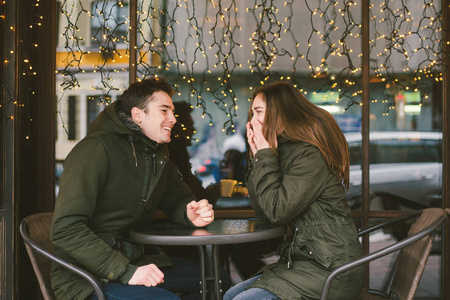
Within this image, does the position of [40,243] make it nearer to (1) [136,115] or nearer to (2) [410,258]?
A: (1) [136,115]

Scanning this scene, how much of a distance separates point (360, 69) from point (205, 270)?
2.15 meters

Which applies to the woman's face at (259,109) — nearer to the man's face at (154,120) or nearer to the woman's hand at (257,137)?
the woman's hand at (257,137)

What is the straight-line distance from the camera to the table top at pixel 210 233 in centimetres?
218

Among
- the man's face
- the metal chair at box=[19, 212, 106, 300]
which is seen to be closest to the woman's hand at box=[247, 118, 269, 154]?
the man's face

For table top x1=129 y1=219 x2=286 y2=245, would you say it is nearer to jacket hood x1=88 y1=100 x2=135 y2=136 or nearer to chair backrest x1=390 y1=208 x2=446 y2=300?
jacket hood x1=88 y1=100 x2=135 y2=136

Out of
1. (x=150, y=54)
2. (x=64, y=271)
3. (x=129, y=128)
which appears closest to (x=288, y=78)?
(x=150, y=54)

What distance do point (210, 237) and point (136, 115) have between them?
850 millimetres

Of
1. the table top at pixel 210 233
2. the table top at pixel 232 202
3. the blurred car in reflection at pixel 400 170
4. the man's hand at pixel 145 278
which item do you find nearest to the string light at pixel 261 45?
the blurred car in reflection at pixel 400 170

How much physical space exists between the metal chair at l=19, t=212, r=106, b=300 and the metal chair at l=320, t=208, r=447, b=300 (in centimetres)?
102

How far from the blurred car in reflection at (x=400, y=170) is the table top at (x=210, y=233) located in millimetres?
1505

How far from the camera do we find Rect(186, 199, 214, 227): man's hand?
253 cm

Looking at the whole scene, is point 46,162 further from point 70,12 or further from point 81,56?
point 70,12

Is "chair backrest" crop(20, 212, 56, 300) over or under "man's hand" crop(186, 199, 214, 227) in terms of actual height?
under

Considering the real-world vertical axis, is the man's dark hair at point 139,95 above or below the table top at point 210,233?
above
